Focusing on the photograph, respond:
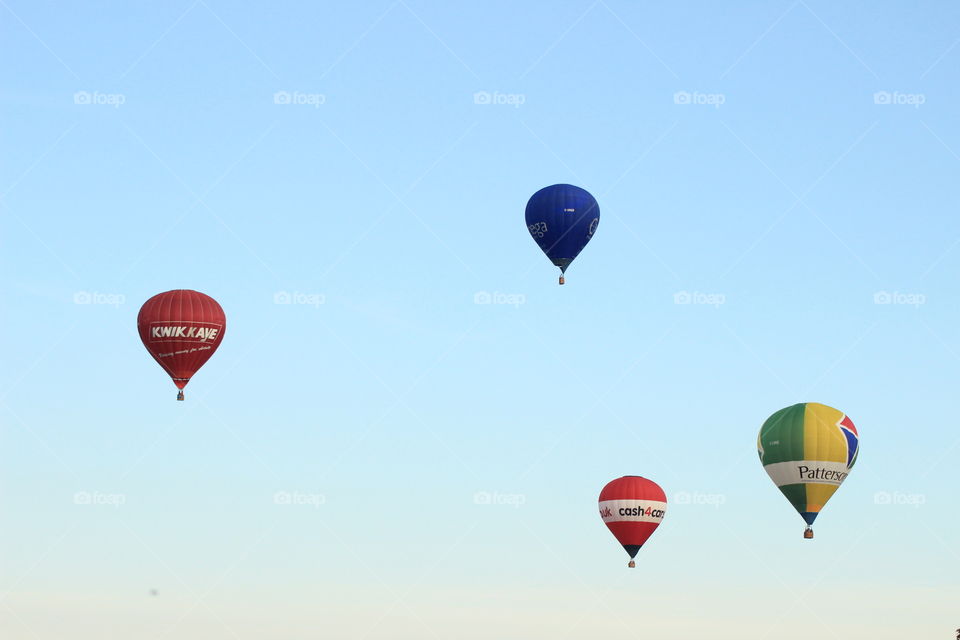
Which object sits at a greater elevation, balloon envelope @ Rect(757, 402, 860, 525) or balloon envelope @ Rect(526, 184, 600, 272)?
balloon envelope @ Rect(526, 184, 600, 272)

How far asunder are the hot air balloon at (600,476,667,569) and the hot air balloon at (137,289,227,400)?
2226cm

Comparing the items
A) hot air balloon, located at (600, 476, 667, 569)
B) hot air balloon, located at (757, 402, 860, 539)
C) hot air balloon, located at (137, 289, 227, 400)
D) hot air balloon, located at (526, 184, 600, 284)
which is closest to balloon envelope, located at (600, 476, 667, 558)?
hot air balloon, located at (600, 476, 667, 569)

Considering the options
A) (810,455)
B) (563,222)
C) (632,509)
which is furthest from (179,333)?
(810,455)

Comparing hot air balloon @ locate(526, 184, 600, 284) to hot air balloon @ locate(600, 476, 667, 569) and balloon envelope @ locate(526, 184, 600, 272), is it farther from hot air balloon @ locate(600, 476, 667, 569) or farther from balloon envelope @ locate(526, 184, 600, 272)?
hot air balloon @ locate(600, 476, 667, 569)

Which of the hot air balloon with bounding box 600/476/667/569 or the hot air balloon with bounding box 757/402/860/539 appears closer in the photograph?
the hot air balloon with bounding box 757/402/860/539

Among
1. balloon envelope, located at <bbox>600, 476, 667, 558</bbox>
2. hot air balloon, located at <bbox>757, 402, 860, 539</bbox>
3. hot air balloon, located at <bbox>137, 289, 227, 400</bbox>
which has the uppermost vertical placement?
hot air balloon, located at <bbox>137, 289, 227, 400</bbox>

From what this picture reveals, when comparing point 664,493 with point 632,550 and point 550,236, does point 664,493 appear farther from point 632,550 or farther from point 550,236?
point 550,236

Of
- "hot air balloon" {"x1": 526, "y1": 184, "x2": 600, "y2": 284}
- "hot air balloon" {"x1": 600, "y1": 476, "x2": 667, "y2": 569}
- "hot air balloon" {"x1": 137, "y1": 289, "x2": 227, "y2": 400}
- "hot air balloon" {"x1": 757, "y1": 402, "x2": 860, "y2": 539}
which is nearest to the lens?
"hot air balloon" {"x1": 757, "y1": 402, "x2": 860, "y2": 539}

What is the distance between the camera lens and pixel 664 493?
87.7 meters

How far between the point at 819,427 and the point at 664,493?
47.1ft

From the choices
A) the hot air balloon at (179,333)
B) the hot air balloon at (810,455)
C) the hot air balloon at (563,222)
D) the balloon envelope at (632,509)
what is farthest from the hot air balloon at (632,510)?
the hot air balloon at (179,333)

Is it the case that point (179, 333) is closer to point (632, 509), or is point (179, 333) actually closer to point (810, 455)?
point (632, 509)

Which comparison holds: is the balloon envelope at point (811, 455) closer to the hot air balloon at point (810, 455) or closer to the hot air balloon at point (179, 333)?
the hot air balloon at point (810, 455)

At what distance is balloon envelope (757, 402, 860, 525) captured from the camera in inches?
2943
